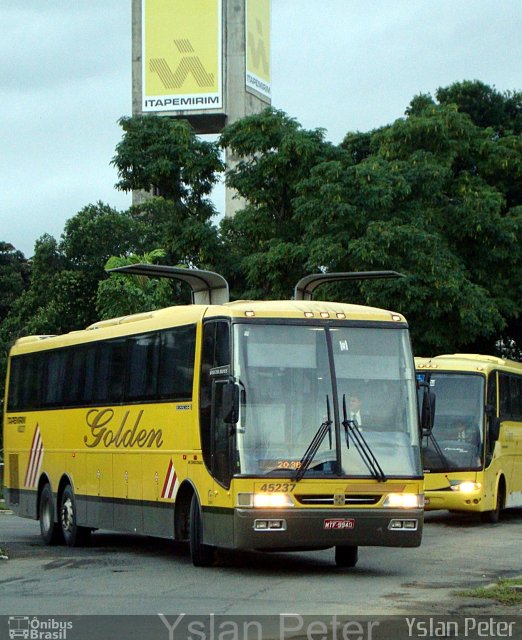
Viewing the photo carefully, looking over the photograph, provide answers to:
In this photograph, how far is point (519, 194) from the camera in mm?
43219

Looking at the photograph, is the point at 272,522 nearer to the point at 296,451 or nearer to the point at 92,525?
the point at 296,451

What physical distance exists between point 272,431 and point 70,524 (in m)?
6.15

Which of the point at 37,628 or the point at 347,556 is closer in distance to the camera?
the point at 37,628

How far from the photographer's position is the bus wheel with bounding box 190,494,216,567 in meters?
16.6

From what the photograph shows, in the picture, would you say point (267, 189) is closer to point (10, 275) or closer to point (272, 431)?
point (272, 431)

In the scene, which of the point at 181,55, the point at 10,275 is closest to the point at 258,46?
the point at 181,55

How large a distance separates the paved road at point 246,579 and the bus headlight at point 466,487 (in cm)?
381

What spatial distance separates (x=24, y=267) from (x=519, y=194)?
39854mm

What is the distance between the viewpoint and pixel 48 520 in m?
21.8

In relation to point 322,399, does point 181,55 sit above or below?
above

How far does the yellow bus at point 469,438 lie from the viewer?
1026 inches

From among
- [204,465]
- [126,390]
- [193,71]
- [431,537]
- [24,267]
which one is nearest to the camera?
[204,465]

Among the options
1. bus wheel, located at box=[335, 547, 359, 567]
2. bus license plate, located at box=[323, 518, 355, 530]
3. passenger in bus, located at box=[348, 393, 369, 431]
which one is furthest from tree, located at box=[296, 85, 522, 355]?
bus license plate, located at box=[323, 518, 355, 530]

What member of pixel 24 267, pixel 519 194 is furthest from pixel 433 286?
pixel 24 267
